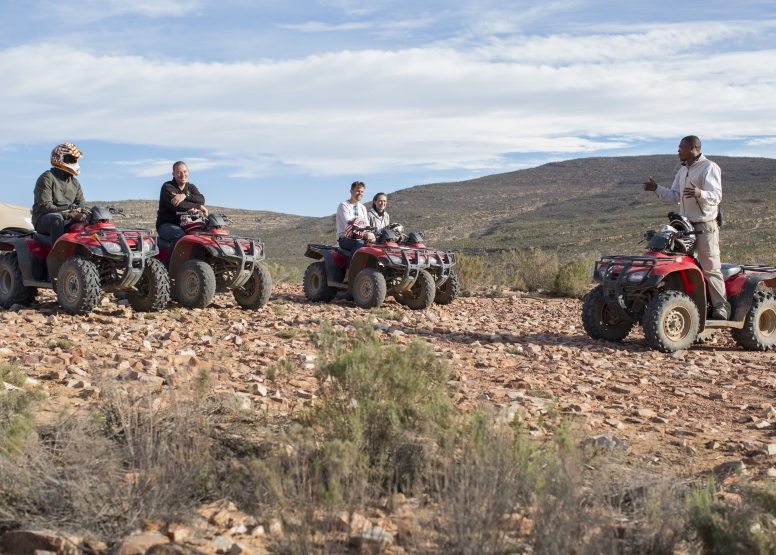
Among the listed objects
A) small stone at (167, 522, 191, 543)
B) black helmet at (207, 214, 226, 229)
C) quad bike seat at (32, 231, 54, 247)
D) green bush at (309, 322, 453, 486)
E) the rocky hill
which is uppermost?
the rocky hill

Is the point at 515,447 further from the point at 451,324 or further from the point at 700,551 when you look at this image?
the point at 451,324

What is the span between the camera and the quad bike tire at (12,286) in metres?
9.26

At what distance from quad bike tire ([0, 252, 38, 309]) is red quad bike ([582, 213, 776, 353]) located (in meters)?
6.79

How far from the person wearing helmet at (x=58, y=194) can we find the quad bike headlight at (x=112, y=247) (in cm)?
71

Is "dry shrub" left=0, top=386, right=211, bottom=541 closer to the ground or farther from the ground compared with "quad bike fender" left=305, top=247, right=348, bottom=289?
closer to the ground

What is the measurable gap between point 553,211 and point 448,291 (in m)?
40.1

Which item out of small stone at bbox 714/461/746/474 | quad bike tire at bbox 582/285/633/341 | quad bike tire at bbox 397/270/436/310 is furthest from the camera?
quad bike tire at bbox 397/270/436/310

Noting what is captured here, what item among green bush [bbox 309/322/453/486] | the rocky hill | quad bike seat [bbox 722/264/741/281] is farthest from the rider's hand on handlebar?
the rocky hill

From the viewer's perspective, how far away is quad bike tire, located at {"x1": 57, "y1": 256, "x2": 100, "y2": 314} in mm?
8367

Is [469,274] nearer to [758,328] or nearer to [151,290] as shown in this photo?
[758,328]

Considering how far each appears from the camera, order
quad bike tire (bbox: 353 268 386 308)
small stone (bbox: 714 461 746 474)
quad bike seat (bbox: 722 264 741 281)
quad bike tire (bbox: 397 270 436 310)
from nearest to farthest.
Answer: small stone (bbox: 714 461 746 474)
quad bike seat (bbox: 722 264 741 281)
quad bike tire (bbox: 353 268 386 308)
quad bike tire (bbox: 397 270 436 310)

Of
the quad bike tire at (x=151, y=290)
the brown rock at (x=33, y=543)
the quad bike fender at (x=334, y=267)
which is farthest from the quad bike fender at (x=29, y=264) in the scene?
the brown rock at (x=33, y=543)

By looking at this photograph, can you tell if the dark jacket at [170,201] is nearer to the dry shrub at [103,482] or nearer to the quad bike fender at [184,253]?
the quad bike fender at [184,253]

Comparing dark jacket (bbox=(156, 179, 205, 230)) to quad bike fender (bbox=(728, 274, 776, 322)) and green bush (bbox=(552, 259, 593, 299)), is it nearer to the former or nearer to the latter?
quad bike fender (bbox=(728, 274, 776, 322))
